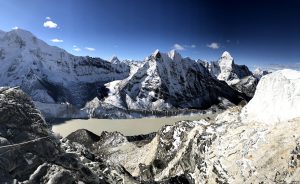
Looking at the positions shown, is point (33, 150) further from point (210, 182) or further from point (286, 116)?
point (286, 116)

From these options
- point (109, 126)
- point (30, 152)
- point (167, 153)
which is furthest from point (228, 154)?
point (109, 126)

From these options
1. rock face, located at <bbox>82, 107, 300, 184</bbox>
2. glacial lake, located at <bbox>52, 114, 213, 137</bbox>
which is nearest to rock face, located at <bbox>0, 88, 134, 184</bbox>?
rock face, located at <bbox>82, 107, 300, 184</bbox>

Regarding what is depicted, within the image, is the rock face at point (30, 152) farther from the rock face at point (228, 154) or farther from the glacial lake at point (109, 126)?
the glacial lake at point (109, 126)

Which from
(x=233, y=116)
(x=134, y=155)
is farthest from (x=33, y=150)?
(x=134, y=155)

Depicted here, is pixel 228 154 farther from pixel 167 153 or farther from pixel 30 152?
pixel 30 152

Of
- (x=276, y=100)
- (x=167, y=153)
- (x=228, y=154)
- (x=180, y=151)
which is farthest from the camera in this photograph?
(x=167, y=153)
